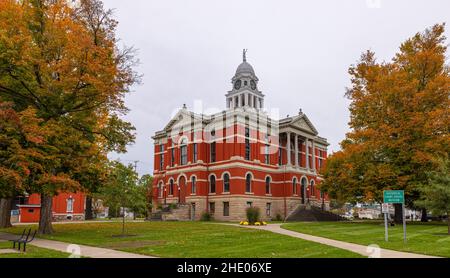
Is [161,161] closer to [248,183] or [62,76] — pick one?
[248,183]

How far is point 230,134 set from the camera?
150 feet

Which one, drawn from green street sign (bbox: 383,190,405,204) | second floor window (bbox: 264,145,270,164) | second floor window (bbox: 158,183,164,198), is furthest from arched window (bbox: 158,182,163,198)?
green street sign (bbox: 383,190,405,204)

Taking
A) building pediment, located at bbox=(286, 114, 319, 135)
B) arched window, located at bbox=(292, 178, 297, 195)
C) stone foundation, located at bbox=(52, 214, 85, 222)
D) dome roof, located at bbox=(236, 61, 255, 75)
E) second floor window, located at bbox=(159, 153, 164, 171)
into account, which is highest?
dome roof, located at bbox=(236, 61, 255, 75)

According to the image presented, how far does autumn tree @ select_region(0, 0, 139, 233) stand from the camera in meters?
20.5

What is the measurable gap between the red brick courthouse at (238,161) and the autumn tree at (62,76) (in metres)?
22.2

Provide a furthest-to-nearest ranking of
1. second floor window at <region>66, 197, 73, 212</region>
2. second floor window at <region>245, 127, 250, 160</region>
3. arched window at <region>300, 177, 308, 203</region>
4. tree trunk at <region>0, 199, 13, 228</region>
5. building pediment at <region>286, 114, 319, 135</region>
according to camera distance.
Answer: second floor window at <region>66, 197, 73, 212</region>
arched window at <region>300, 177, 308, 203</region>
building pediment at <region>286, 114, 319, 135</region>
second floor window at <region>245, 127, 250, 160</region>
tree trunk at <region>0, 199, 13, 228</region>

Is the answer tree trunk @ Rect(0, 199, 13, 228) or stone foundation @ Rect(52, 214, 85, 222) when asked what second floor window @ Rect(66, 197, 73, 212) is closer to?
stone foundation @ Rect(52, 214, 85, 222)

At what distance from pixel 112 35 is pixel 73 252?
51.6 ft

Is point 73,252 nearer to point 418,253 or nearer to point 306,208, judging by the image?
point 418,253

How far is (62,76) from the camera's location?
22109 mm

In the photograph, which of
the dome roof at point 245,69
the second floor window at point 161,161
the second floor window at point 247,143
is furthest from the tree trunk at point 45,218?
the dome roof at point 245,69

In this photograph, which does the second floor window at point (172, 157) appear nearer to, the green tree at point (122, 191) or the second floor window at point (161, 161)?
the second floor window at point (161, 161)

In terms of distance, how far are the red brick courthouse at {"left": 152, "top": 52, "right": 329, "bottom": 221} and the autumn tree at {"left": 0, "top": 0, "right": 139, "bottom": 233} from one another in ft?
72.8
